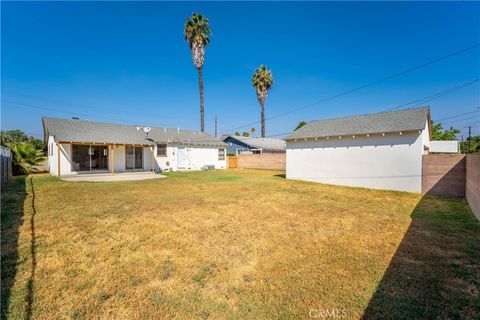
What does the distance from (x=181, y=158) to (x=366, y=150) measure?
1606 cm

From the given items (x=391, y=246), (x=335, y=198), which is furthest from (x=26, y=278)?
(x=335, y=198)

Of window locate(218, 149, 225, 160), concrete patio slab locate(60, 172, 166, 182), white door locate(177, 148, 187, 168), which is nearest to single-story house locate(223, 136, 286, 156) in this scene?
window locate(218, 149, 225, 160)

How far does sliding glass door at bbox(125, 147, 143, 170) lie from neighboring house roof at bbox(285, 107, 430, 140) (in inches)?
503

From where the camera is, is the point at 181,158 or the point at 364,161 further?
the point at 181,158

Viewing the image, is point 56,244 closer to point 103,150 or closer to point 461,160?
point 461,160

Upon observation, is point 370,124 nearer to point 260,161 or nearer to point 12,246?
point 260,161

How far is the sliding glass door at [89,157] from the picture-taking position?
1644cm

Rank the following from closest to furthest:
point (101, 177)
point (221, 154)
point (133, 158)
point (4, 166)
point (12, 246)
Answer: point (12, 246), point (4, 166), point (101, 177), point (133, 158), point (221, 154)

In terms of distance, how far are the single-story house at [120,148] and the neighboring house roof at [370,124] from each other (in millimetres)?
11176

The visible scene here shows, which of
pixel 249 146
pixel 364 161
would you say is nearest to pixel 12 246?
pixel 364 161

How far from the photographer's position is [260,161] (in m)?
24.8

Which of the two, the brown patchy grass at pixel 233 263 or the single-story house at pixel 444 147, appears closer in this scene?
the brown patchy grass at pixel 233 263

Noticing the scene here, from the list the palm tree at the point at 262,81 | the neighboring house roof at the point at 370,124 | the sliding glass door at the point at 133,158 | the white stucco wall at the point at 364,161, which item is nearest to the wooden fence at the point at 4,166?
the sliding glass door at the point at 133,158

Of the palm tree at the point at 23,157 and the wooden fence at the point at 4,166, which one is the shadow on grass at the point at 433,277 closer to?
the wooden fence at the point at 4,166
